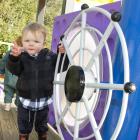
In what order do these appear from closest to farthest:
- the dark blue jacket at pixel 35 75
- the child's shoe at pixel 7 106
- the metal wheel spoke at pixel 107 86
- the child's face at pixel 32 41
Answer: the metal wheel spoke at pixel 107 86 → the child's face at pixel 32 41 → the dark blue jacket at pixel 35 75 → the child's shoe at pixel 7 106

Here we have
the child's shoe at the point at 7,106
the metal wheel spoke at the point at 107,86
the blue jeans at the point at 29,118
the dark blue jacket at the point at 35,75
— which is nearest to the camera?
the metal wheel spoke at the point at 107,86

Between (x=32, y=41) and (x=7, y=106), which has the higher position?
(x=32, y=41)

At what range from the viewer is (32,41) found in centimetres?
263

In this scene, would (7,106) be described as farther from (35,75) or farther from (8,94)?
(35,75)

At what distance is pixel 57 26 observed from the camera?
4309mm

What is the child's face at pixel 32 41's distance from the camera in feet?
8.59

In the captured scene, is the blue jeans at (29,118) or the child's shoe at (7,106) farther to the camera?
the child's shoe at (7,106)

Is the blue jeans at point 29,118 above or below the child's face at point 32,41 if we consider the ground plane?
below

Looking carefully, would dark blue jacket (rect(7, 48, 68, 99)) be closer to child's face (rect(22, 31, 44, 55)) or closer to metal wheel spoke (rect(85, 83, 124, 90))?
child's face (rect(22, 31, 44, 55))

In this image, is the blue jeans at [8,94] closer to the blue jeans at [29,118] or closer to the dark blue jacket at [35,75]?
the blue jeans at [29,118]

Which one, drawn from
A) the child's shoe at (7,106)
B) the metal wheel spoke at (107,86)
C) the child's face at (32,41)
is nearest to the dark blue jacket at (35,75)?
the child's face at (32,41)

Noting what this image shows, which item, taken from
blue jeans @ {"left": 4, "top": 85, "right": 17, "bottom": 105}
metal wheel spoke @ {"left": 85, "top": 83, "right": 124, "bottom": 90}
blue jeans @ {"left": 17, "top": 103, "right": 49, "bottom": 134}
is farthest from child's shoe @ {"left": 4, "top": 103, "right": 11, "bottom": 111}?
metal wheel spoke @ {"left": 85, "top": 83, "right": 124, "bottom": 90}

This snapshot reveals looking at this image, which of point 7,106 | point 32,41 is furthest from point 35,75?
point 7,106

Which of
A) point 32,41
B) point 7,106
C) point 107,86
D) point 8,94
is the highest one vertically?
point 32,41
